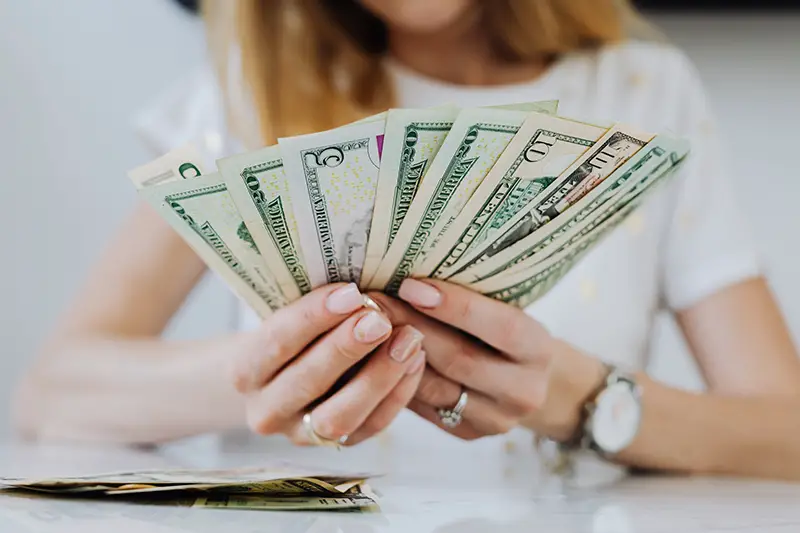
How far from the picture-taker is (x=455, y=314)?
18.7 inches

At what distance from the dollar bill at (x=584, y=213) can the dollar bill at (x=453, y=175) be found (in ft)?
0.15

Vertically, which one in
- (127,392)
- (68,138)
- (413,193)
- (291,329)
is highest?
(413,193)

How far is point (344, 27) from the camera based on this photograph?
1049 mm

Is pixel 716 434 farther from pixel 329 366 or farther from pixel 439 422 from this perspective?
pixel 329 366

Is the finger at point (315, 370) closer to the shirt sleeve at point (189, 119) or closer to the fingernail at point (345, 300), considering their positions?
the fingernail at point (345, 300)

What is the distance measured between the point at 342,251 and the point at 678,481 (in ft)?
1.28

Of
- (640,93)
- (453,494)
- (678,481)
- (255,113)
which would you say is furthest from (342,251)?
(640,93)

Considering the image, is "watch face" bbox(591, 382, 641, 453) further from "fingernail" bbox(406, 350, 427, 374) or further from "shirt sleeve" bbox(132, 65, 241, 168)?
"shirt sleeve" bbox(132, 65, 241, 168)

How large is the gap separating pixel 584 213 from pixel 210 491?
0.27m

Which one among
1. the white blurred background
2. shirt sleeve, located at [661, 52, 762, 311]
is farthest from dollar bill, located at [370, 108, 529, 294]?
the white blurred background

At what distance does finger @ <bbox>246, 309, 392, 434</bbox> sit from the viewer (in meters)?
0.45

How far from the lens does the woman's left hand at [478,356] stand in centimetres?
48

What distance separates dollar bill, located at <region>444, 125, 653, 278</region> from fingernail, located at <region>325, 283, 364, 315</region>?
0.07m

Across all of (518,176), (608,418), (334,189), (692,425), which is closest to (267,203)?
(334,189)
